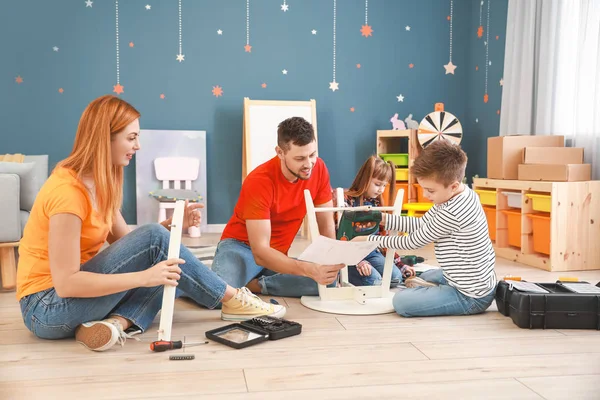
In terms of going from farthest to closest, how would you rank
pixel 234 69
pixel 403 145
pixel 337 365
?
pixel 403 145 → pixel 234 69 → pixel 337 365

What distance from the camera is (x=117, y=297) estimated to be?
163cm

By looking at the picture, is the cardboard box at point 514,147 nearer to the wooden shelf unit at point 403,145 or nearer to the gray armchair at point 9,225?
the wooden shelf unit at point 403,145

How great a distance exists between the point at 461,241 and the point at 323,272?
477mm

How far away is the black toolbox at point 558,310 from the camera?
183 centimetres

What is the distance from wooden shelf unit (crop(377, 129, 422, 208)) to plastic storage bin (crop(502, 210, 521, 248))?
0.94m

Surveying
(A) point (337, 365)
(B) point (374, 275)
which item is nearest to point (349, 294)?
(B) point (374, 275)

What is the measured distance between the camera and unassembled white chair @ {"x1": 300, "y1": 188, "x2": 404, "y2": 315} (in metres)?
2.05

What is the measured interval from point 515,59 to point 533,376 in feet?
9.38

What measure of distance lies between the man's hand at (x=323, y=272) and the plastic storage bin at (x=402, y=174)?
2415mm

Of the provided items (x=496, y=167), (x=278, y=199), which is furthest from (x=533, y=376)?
(x=496, y=167)

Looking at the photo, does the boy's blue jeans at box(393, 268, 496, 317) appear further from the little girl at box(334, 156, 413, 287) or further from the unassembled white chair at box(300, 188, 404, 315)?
A: the little girl at box(334, 156, 413, 287)

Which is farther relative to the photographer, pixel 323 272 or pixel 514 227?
pixel 514 227

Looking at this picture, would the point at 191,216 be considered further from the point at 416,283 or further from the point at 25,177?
the point at 25,177

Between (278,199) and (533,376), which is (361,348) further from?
(278,199)
